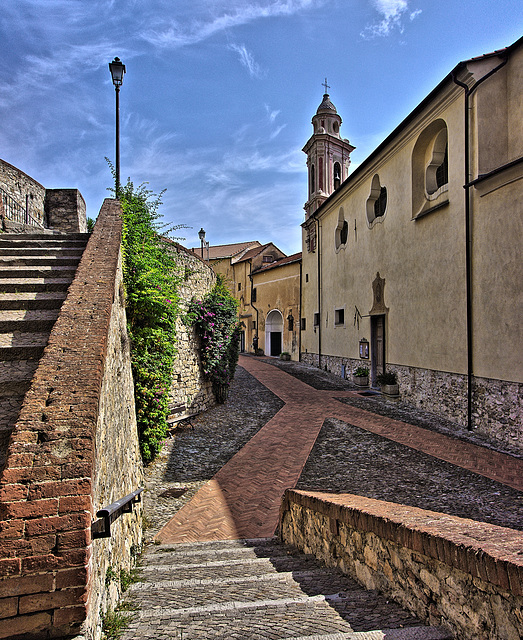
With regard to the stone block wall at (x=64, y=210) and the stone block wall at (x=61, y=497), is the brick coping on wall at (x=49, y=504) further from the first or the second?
the stone block wall at (x=64, y=210)

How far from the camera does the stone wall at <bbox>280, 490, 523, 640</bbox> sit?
175cm

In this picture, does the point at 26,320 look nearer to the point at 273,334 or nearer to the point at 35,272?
the point at 35,272

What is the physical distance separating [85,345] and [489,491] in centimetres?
592

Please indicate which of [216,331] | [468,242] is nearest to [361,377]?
[216,331]

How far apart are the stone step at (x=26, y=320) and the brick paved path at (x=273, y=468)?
2.93 m

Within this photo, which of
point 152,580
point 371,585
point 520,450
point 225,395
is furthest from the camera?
point 225,395

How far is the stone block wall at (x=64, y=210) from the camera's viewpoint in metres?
11.4

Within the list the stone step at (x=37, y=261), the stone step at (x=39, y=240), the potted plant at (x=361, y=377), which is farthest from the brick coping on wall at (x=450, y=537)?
the potted plant at (x=361, y=377)

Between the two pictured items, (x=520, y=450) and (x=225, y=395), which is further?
(x=225, y=395)

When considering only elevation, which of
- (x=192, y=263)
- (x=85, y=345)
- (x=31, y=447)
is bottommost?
(x=31, y=447)

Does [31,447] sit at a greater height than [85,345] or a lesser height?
lesser

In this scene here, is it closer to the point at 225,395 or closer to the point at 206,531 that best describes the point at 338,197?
the point at 225,395

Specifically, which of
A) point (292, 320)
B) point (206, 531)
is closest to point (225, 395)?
point (206, 531)

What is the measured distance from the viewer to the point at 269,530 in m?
5.05
